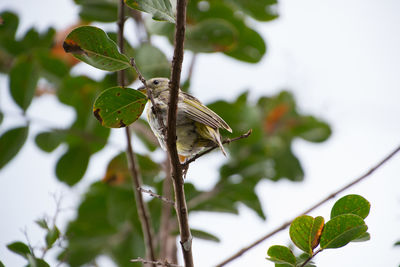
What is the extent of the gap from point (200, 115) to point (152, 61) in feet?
2.43

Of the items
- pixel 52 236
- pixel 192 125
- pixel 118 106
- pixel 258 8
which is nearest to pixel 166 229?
pixel 192 125

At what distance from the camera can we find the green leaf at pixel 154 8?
4.99 ft

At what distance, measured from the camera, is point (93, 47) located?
61.7 inches

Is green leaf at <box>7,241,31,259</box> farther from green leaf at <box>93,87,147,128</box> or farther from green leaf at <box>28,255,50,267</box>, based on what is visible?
green leaf at <box>93,87,147,128</box>

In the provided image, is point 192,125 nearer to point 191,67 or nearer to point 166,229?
point 166,229

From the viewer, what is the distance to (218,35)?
2951 millimetres

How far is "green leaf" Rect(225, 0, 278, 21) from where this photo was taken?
3.32 meters

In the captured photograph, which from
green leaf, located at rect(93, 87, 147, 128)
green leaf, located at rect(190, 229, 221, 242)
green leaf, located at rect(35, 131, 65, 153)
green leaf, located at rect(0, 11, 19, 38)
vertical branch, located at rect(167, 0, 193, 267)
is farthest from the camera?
green leaf, located at rect(0, 11, 19, 38)

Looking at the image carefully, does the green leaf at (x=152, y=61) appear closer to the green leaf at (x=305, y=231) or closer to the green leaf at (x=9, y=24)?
the green leaf at (x=9, y=24)

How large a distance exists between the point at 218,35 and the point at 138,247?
1691 mm

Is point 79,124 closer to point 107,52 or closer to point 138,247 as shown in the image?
point 138,247

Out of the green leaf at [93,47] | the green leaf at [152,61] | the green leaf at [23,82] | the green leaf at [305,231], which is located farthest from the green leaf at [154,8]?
the green leaf at [23,82]

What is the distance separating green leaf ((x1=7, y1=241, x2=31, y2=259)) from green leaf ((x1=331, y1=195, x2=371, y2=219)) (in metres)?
1.23

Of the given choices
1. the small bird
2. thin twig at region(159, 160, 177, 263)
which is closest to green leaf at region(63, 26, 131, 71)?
the small bird
